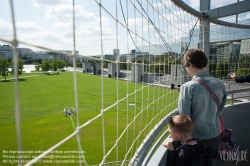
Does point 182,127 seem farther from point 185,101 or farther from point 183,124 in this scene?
point 185,101

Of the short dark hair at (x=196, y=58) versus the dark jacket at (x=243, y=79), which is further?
the dark jacket at (x=243, y=79)

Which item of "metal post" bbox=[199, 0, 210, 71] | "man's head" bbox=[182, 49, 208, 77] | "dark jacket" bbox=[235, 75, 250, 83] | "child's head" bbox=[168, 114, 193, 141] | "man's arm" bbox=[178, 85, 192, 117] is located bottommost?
"child's head" bbox=[168, 114, 193, 141]

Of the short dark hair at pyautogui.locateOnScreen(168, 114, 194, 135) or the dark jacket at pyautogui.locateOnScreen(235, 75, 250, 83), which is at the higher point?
the dark jacket at pyautogui.locateOnScreen(235, 75, 250, 83)

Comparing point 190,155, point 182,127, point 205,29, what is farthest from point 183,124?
point 205,29

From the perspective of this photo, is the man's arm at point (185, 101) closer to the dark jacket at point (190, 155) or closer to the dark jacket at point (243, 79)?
the dark jacket at point (190, 155)

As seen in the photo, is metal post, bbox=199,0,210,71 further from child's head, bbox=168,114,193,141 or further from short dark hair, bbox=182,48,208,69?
child's head, bbox=168,114,193,141

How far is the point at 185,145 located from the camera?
2.76 ft

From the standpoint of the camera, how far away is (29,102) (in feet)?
61.8

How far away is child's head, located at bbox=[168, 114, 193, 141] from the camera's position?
0.85 meters

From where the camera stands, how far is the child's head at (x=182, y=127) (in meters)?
0.85

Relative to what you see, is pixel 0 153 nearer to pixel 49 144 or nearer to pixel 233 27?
pixel 49 144

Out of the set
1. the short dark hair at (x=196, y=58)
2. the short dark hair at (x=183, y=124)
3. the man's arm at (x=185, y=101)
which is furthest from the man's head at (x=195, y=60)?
the short dark hair at (x=183, y=124)

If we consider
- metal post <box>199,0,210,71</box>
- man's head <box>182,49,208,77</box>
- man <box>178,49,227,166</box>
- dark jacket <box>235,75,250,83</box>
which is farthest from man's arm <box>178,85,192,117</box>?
metal post <box>199,0,210,71</box>

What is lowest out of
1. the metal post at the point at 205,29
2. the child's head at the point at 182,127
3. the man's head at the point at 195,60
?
the child's head at the point at 182,127
